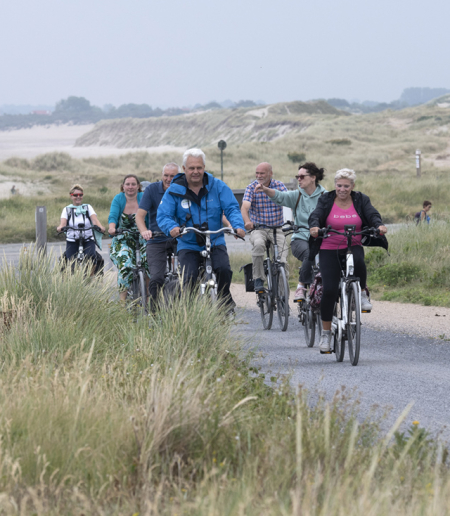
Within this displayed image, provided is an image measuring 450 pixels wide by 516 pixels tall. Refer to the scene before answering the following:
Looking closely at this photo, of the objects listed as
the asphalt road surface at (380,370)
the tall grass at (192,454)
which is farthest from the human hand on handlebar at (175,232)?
the tall grass at (192,454)

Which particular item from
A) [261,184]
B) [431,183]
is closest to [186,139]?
[431,183]

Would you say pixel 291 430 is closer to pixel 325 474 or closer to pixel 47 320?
pixel 325 474

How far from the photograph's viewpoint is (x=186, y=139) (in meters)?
149

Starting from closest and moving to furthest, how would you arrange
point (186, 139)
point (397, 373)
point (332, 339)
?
point (397, 373)
point (332, 339)
point (186, 139)

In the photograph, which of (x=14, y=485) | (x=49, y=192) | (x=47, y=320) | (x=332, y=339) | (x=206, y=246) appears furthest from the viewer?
(x=49, y=192)

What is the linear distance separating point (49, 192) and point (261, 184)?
122 feet

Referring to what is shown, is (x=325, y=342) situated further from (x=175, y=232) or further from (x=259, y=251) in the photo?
(x=259, y=251)

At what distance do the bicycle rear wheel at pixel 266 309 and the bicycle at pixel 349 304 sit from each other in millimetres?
2447

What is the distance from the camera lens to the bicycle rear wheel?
995cm

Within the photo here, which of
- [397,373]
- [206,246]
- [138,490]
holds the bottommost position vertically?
[397,373]

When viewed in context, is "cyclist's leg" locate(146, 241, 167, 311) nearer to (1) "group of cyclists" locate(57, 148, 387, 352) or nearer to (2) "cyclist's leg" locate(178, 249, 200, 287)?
(1) "group of cyclists" locate(57, 148, 387, 352)

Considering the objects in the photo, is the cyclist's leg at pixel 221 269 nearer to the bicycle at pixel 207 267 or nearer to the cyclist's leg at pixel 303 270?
the bicycle at pixel 207 267

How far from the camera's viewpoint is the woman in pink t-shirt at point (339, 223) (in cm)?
721

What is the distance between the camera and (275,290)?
9.76 meters
